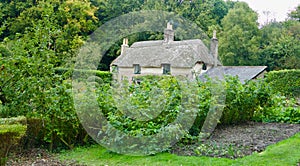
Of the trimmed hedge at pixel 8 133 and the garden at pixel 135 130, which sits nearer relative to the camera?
the trimmed hedge at pixel 8 133

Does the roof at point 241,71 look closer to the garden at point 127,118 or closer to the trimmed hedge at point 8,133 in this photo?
the garden at point 127,118

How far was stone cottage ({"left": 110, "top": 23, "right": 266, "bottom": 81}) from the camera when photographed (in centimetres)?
1933

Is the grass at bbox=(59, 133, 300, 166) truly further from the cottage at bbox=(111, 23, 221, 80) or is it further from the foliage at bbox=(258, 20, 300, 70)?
the foliage at bbox=(258, 20, 300, 70)

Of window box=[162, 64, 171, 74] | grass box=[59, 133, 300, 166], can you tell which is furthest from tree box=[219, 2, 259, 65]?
grass box=[59, 133, 300, 166]

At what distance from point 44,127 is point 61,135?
0.33 m

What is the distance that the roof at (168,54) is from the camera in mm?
19453

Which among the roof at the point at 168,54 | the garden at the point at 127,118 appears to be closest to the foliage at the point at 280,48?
the roof at the point at 168,54

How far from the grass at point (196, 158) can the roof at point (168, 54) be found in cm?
1463

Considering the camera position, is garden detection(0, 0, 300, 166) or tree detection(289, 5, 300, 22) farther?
tree detection(289, 5, 300, 22)

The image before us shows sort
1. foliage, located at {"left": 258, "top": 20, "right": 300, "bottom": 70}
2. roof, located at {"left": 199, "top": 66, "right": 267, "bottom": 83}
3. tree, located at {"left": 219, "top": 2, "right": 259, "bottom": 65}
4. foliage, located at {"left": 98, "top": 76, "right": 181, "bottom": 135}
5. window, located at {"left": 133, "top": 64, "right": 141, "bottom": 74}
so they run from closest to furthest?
foliage, located at {"left": 98, "top": 76, "right": 181, "bottom": 135}
roof, located at {"left": 199, "top": 66, "right": 267, "bottom": 83}
window, located at {"left": 133, "top": 64, "right": 141, "bottom": 74}
foliage, located at {"left": 258, "top": 20, "right": 300, "bottom": 70}
tree, located at {"left": 219, "top": 2, "right": 259, "bottom": 65}

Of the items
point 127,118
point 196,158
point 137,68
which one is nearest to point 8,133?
point 127,118

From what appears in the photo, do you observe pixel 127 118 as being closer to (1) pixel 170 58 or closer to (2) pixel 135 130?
(2) pixel 135 130

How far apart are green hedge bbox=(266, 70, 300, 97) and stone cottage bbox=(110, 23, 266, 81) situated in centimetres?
251

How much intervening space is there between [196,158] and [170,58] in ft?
53.4
